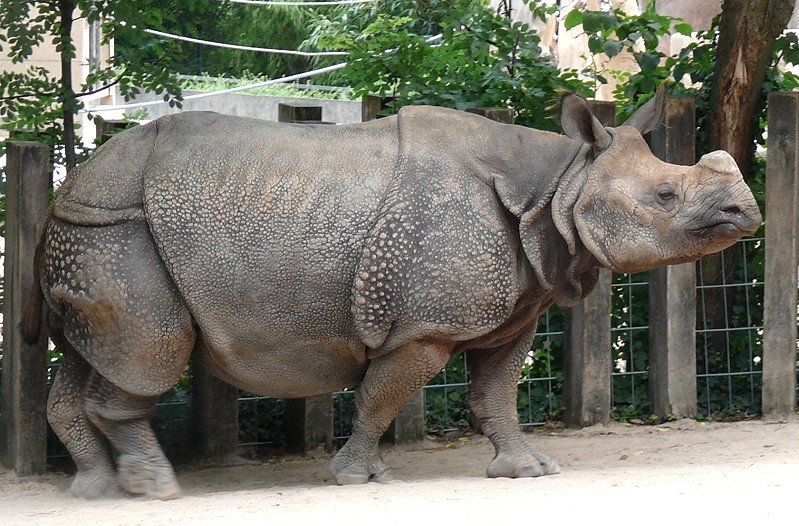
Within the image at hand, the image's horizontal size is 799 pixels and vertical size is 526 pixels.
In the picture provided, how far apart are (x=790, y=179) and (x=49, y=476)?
4.23 metres

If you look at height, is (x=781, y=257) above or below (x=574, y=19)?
below

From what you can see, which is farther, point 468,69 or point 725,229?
point 468,69

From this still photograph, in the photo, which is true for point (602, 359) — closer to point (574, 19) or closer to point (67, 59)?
A: point (574, 19)

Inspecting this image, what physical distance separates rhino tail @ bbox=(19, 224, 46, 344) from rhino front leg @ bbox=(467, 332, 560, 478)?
6.83 ft

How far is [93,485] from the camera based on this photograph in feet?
18.4

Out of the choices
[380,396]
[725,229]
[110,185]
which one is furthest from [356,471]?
[725,229]

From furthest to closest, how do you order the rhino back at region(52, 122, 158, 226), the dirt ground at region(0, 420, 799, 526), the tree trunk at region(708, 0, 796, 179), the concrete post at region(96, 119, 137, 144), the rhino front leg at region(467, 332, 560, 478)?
the tree trunk at region(708, 0, 796, 179), the concrete post at region(96, 119, 137, 144), the rhino front leg at region(467, 332, 560, 478), the rhino back at region(52, 122, 158, 226), the dirt ground at region(0, 420, 799, 526)

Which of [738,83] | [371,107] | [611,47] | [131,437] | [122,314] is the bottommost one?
[131,437]

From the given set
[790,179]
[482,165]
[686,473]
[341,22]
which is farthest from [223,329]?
[341,22]

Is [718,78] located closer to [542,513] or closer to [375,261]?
[375,261]

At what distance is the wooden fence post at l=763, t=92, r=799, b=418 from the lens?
6797 mm

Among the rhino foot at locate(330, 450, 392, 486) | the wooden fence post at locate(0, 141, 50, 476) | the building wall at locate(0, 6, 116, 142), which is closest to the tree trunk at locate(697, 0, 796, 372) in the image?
the rhino foot at locate(330, 450, 392, 486)

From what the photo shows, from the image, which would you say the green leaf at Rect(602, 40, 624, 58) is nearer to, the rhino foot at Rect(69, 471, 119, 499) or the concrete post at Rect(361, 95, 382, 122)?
the concrete post at Rect(361, 95, 382, 122)

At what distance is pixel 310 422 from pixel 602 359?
165 centimetres
